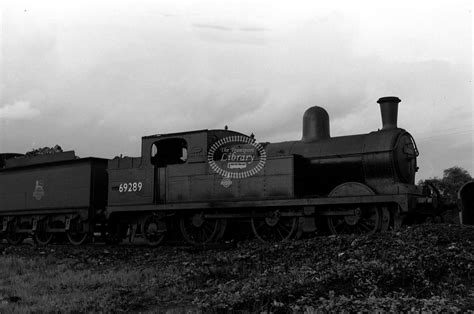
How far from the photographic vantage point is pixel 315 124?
11984 mm

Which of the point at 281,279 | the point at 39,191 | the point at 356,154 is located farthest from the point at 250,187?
the point at 39,191

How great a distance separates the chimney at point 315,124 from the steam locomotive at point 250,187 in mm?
24

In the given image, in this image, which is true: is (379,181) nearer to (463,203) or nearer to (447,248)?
(463,203)

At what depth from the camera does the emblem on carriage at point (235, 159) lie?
11.9 metres

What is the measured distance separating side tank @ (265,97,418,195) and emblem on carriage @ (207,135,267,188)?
0.43m

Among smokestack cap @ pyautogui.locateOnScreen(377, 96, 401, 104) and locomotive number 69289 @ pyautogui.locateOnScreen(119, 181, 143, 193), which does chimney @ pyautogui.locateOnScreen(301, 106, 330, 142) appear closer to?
smokestack cap @ pyautogui.locateOnScreen(377, 96, 401, 104)

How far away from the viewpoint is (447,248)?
23.4 ft

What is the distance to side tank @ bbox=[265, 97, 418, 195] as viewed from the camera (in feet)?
35.3

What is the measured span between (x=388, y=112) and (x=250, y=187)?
11.5 ft

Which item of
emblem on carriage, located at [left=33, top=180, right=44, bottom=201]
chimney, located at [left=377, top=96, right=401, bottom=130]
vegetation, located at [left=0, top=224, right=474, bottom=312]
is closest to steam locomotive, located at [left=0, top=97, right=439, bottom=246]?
chimney, located at [left=377, top=96, right=401, bottom=130]

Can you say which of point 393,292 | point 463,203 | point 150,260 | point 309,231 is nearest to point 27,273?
point 150,260

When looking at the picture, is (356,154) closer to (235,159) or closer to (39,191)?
(235,159)

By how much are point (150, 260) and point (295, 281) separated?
4.45 meters

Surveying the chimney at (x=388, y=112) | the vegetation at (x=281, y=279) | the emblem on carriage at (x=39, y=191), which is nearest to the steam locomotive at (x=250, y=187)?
the chimney at (x=388, y=112)
